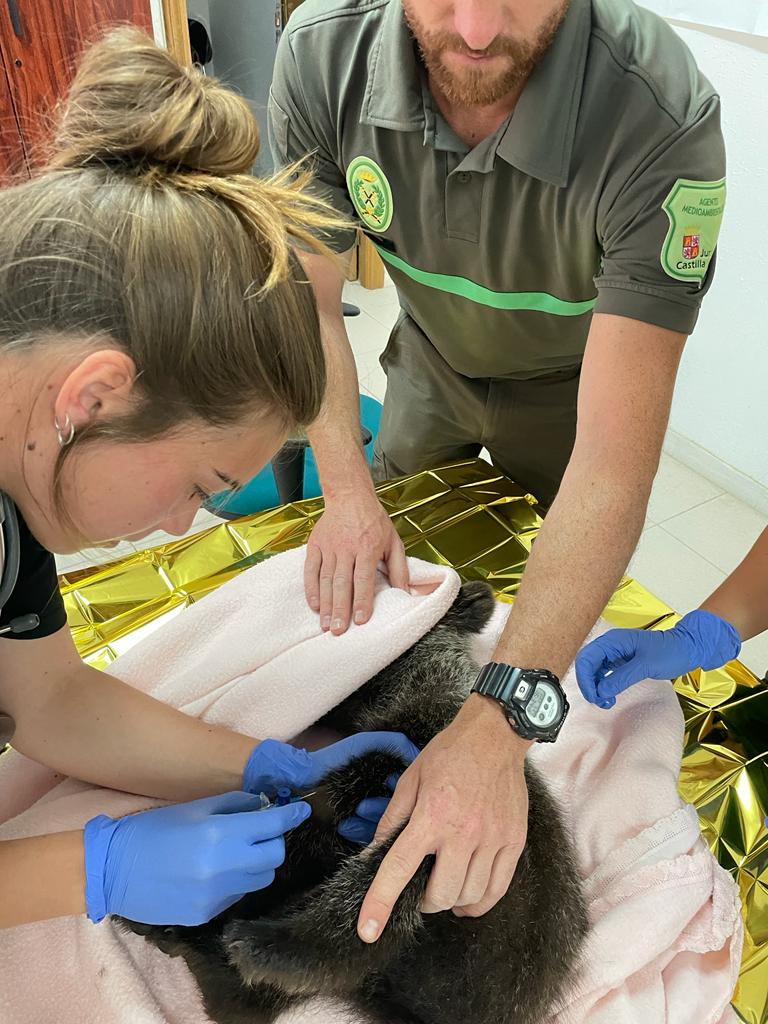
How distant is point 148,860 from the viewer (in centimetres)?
88

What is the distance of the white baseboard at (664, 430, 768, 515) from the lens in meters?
2.91

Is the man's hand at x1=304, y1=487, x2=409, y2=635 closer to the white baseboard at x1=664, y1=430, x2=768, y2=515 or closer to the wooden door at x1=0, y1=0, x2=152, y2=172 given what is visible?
the white baseboard at x1=664, y1=430, x2=768, y2=515

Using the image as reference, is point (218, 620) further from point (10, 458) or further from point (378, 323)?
point (378, 323)

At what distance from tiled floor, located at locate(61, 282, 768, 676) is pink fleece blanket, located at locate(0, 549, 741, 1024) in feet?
4.23

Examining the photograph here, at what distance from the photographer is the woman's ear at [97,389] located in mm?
644

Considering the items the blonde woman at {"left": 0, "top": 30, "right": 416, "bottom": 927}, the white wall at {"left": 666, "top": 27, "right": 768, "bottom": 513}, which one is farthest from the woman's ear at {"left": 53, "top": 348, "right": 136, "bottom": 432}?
the white wall at {"left": 666, "top": 27, "right": 768, "bottom": 513}

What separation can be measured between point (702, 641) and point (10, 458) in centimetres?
100

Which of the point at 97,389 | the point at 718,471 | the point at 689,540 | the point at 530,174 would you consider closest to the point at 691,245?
the point at 530,174

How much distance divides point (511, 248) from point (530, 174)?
0.15 meters

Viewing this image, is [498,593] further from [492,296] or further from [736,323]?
[736,323]

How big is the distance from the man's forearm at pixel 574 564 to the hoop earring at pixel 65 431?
25.1 inches

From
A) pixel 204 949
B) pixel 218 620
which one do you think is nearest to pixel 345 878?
pixel 204 949

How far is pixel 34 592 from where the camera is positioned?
0.94 metres

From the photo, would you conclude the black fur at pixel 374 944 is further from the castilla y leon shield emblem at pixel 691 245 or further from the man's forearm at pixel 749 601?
the castilla y leon shield emblem at pixel 691 245
